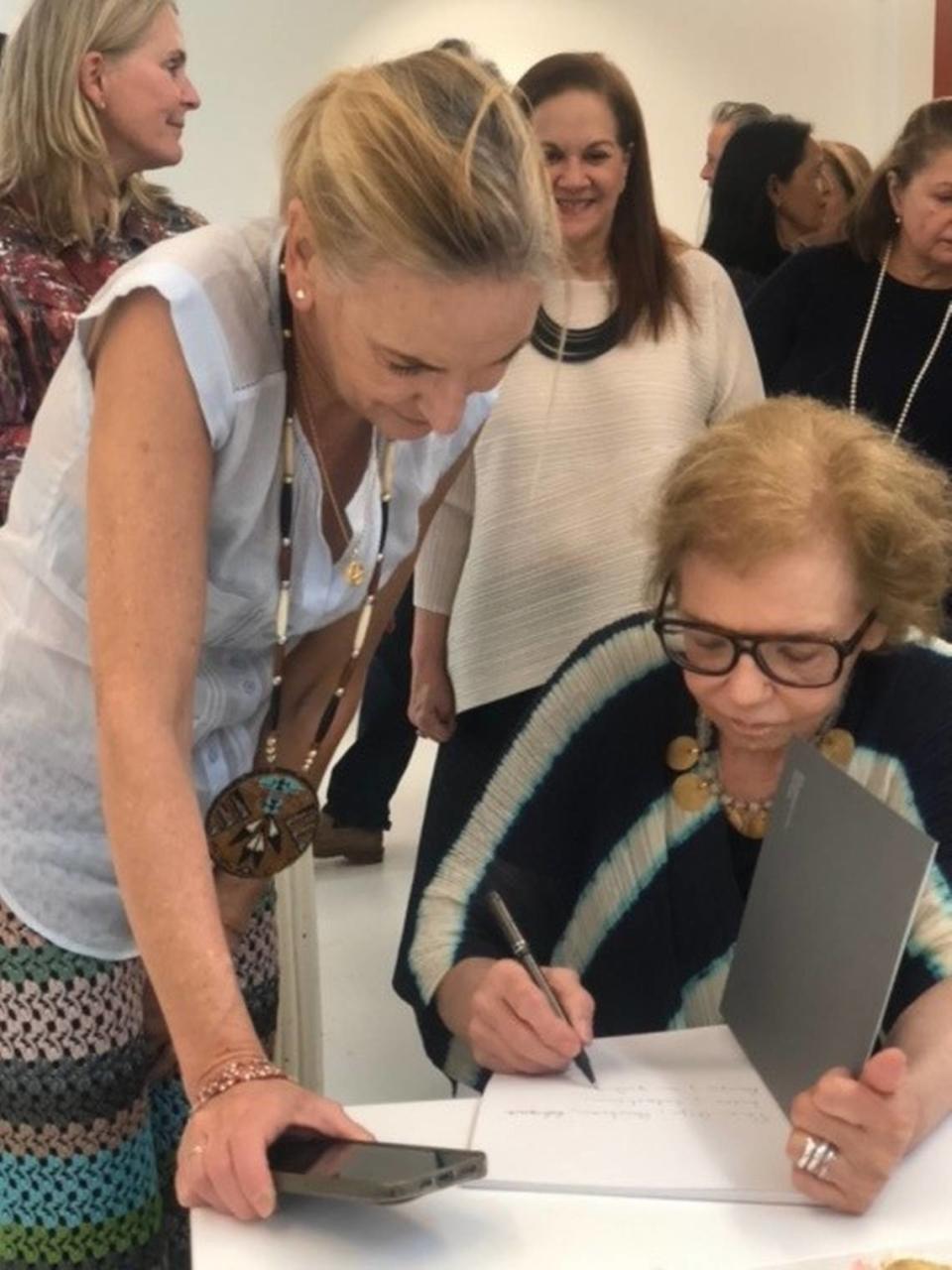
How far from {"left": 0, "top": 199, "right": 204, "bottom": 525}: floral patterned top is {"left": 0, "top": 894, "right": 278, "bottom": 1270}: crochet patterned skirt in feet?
2.99

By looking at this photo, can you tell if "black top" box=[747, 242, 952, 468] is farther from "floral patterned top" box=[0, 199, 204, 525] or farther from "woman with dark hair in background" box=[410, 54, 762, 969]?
"floral patterned top" box=[0, 199, 204, 525]

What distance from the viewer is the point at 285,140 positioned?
1.07 metres

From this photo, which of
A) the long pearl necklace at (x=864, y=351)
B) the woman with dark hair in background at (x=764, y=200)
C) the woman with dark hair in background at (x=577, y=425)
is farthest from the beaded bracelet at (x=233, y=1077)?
the woman with dark hair in background at (x=764, y=200)

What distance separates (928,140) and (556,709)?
1418 millimetres

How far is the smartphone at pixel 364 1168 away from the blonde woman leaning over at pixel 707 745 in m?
0.26

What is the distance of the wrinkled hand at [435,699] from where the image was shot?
2.18 m

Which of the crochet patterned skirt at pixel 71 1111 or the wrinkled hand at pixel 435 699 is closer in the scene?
the crochet patterned skirt at pixel 71 1111

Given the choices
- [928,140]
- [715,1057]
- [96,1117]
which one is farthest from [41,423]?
[928,140]

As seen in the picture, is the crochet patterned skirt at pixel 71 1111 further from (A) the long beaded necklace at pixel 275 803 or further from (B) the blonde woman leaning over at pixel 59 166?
(B) the blonde woman leaning over at pixel 59 166

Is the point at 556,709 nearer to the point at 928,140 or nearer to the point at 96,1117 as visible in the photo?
the point at 96,1117

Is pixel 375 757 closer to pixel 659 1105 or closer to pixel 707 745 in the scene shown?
pixel 707 745

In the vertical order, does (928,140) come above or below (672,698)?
above

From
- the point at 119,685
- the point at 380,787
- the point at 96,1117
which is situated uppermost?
the point at 119,685

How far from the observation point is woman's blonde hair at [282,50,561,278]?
96cm
